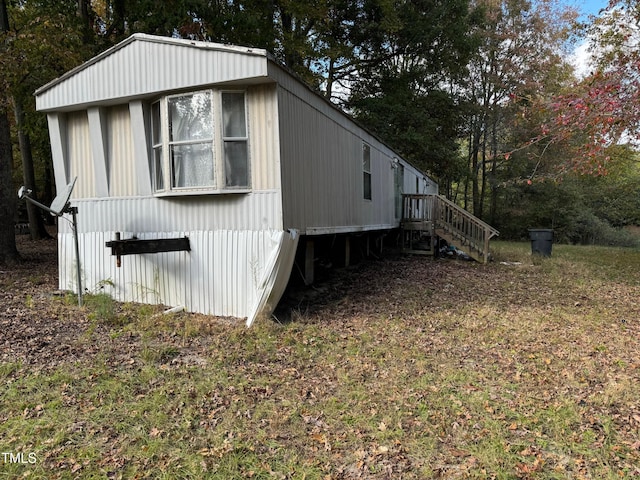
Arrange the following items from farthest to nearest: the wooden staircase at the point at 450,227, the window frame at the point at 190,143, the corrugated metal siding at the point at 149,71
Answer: the wooden staircase at the point at 450,227
the window frame at the point at 190,143
the corrugated metal siding at the point at 149,71

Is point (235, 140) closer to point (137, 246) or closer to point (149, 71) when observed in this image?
point (149, 71)

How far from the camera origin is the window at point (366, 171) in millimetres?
8664

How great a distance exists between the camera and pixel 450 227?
10648 mm

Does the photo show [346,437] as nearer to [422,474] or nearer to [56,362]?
[422,474]

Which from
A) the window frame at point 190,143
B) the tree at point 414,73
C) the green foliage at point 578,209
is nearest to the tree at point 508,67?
the green foliage at point 578,209

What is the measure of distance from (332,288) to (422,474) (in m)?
4.97

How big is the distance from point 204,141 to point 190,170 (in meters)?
0.44

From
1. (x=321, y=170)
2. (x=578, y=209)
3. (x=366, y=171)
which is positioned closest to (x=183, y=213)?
(x=321, y=170)

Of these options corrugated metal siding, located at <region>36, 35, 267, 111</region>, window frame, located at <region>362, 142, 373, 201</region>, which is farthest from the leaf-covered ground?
window frame, located at <region>362, 142, 373, 201</region>

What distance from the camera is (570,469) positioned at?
239 centimetres

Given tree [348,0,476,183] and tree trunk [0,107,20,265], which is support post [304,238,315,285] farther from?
tree [348,0,476,183]

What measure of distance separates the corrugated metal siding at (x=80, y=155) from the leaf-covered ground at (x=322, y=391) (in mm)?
1704

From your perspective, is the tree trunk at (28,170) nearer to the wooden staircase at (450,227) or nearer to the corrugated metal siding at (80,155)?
the corrugated metal siding at (80,155)

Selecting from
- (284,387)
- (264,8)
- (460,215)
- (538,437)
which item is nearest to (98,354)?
(284,387)
